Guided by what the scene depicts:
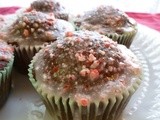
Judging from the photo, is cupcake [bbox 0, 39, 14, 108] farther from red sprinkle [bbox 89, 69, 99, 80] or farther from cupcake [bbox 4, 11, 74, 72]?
red sprinkle [bbox 89, 69, 99, 80]

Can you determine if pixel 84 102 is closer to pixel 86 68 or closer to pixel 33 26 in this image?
pixel 86 68

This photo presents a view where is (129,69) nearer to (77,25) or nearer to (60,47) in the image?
(60,47)

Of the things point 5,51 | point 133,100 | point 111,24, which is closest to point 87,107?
point 133,100

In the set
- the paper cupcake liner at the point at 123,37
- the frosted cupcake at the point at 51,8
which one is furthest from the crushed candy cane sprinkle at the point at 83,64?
the frosted cupcake at the point at 51,8

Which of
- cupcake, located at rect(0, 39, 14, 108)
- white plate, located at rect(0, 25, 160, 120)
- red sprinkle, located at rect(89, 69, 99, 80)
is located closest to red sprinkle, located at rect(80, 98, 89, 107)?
red sprinkle, located at rect(89, 69, 99, 80)

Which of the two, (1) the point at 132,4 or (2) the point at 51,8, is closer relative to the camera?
(2) the point at 51,8
